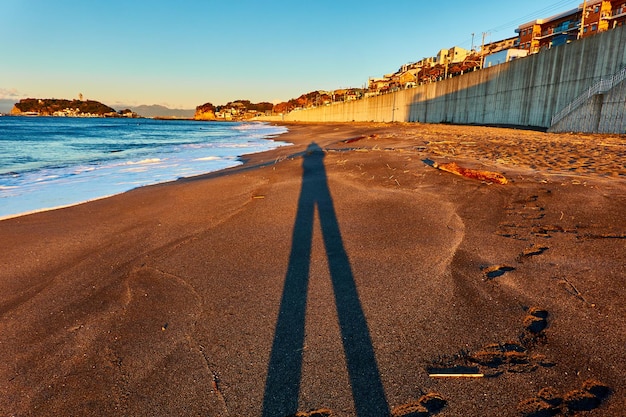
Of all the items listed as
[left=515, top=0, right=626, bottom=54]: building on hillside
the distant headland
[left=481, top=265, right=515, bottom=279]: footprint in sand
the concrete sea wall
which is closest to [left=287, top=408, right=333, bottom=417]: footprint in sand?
[left=481, top=265, right=515, bottom=279]: footprint in sand

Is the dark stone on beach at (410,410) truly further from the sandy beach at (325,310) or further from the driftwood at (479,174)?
the driftwood at (479,174)

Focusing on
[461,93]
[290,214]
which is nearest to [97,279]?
[290,214]

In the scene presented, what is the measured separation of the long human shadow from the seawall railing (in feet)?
56.0

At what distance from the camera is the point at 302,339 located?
6.86 ft

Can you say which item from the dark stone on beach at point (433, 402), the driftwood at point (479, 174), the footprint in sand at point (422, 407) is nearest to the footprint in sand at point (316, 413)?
the footprint in sand at point (422, 407)

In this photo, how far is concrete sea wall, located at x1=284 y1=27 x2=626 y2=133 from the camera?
16125mm

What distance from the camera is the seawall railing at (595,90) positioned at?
14234mm

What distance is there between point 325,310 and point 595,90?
19839 millimetres

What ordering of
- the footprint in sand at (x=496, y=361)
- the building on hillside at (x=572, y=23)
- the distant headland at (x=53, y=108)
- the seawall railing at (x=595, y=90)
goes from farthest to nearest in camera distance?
the distant headland at (x=53, y=108), the building on hillside at (x=572, y=23), the seawall railing at (x=595, y=90), the footprint in sand at (x=496, y=361)

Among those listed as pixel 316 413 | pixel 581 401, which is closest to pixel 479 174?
pixel 581 401

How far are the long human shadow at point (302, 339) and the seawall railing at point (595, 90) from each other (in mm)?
17078

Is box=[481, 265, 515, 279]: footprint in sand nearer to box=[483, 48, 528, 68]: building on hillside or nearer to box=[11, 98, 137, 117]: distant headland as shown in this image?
box=[483, 48, 528, 68]: building on hillside

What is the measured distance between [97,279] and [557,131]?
19999 mm

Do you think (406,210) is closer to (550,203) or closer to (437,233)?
(437,233)
